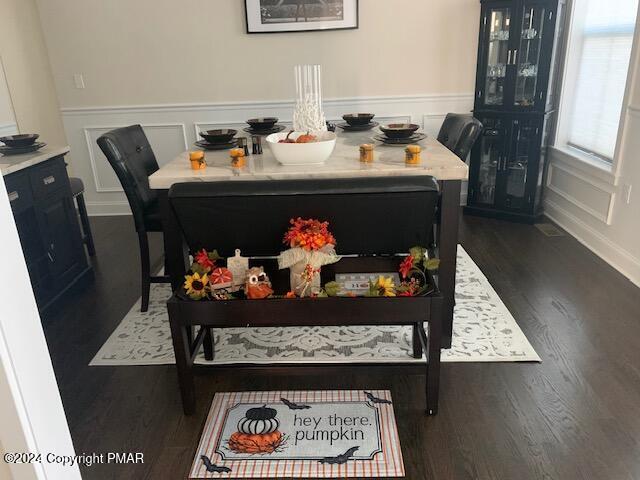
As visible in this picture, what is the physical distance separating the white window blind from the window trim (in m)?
0.01

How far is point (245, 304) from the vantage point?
186 centimetres

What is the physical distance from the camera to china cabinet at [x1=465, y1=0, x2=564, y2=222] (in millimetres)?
3721

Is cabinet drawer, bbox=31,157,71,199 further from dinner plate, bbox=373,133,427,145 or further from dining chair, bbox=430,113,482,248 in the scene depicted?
dining chair, bbox=430,113,482,248

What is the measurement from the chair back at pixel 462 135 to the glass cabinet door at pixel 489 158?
1286 mm

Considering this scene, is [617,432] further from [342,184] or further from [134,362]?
[134,362]

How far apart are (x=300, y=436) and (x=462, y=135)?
1742 mm

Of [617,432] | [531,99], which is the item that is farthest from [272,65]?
[617,432]

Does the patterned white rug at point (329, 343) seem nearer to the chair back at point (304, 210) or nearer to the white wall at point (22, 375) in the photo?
the chair back at point (304, 210)

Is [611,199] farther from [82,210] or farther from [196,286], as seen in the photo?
[82,210]

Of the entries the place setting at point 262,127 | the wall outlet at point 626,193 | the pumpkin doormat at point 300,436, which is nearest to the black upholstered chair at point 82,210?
the place setting at point 262,127

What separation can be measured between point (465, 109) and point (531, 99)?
59cm

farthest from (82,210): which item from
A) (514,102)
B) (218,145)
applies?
(514,102)

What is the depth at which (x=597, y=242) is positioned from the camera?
3.46 m

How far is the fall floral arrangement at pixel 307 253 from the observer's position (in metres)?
1.87
